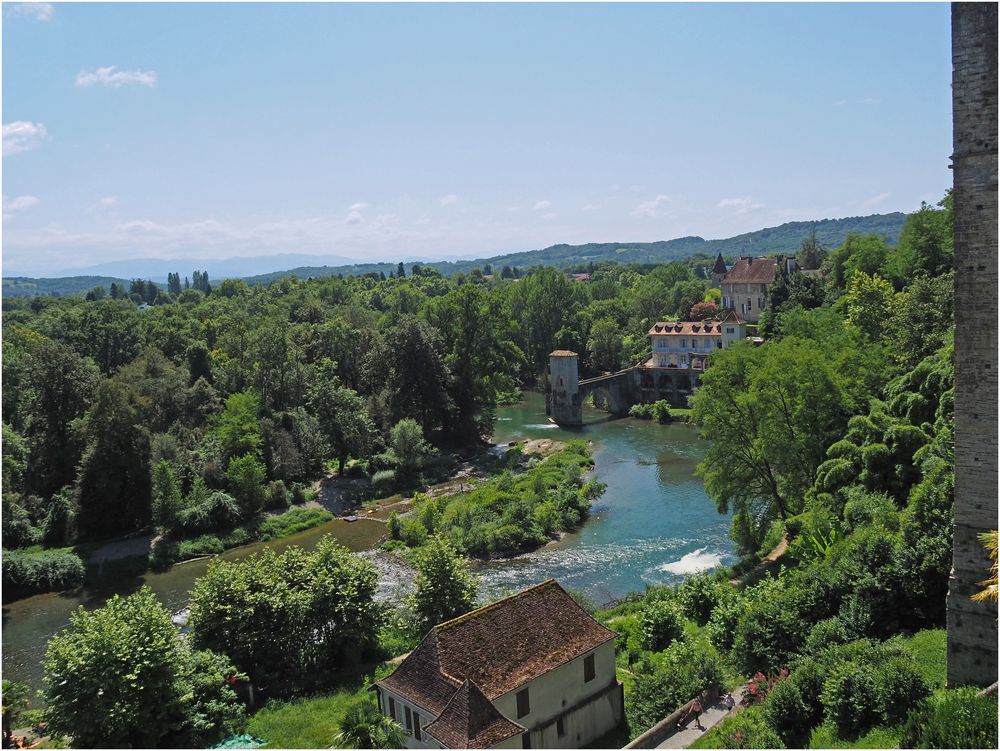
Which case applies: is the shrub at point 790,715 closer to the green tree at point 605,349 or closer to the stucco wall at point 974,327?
the stucco wall at point 974,327

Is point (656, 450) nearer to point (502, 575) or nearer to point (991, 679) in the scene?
point (502, 575)

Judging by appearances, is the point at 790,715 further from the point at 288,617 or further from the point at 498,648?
the point at 288,617

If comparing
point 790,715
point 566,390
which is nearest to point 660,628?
point 790,715

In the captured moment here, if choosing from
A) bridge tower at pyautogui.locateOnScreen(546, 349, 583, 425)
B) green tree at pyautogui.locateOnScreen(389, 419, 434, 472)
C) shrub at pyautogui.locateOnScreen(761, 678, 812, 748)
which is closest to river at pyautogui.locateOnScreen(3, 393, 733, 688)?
green tree at pyautogui.locateOnScreen(389, 419, 434, 472)

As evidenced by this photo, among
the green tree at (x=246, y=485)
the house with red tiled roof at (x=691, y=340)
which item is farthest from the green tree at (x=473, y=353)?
the green tree at (x=246, y=485)

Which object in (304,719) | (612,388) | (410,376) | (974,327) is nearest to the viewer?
(974,327)

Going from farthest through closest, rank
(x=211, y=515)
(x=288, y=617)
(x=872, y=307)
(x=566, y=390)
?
1. (x=566, y=390)
2. (x=872, y=307)
3. (x=211, y=515)
4. (x=288, y=617)
